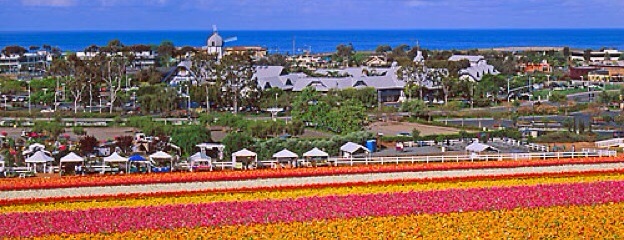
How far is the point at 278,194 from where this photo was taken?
22.0 meters

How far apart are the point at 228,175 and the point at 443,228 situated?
379 inches

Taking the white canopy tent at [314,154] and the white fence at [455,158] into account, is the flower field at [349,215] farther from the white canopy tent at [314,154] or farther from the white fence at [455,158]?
the white canopy tent at [314,154]

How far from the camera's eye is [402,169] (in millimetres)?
25562

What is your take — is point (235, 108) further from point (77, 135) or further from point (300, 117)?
point (77, 135)

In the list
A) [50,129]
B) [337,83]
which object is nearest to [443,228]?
[50,129]

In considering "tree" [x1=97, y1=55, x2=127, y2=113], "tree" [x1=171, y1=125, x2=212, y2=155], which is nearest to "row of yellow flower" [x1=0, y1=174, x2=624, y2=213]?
"tree" [x1=171, y1=125, x2=212, y2=155]

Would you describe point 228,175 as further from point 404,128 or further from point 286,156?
point 404,128

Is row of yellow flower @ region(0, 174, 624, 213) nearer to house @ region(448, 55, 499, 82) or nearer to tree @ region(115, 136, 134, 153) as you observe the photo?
tree @ region(115, 136, 134, 153)

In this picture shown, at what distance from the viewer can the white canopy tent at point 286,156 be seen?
1188 inches

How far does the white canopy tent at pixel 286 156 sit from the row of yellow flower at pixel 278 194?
744 centimetres

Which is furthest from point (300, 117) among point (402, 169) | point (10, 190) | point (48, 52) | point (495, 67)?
point (48, 52)

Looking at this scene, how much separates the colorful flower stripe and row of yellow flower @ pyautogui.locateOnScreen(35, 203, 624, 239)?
7.79m

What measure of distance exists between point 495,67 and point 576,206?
73039 mm

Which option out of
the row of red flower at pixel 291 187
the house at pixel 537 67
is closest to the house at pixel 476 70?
the house at pixel 537 67
